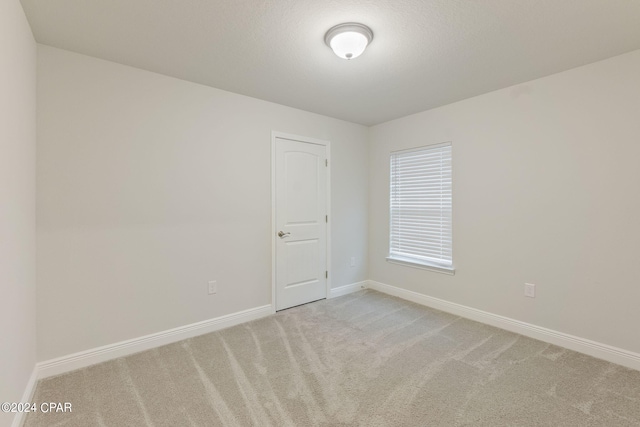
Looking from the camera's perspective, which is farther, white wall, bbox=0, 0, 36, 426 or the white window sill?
the white window sill

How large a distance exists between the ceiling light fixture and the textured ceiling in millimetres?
46

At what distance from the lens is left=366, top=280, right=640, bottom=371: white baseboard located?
7.34ft

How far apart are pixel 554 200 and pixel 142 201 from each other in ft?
11.9

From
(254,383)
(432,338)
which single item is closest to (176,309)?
(254,383)

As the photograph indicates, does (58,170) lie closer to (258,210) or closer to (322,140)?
(258,210)

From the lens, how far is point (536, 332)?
2.67 m

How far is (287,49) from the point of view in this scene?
216cm

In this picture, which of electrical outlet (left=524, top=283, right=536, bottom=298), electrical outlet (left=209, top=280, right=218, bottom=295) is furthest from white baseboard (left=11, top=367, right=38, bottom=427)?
electrical outlet (left=524, top=283, right=536, bottom=298)

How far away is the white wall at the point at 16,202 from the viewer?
142cm

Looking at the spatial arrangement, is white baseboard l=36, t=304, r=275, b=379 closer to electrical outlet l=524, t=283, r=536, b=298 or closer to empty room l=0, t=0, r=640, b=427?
empty room l=0, t=0, r=640, b=427

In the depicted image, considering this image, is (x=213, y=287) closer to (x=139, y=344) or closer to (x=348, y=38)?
(x=139, y=344)

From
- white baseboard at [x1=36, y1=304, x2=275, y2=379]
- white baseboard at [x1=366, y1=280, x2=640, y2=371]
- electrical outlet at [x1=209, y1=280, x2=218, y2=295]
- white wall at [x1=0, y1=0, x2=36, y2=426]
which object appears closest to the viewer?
white wall at [x1=0, y1=0, x2=36, y2=426]

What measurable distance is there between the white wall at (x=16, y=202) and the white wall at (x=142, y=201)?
153mm

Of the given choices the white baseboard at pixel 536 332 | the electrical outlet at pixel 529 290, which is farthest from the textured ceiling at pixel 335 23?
the white baseboard at pixel 536 332
